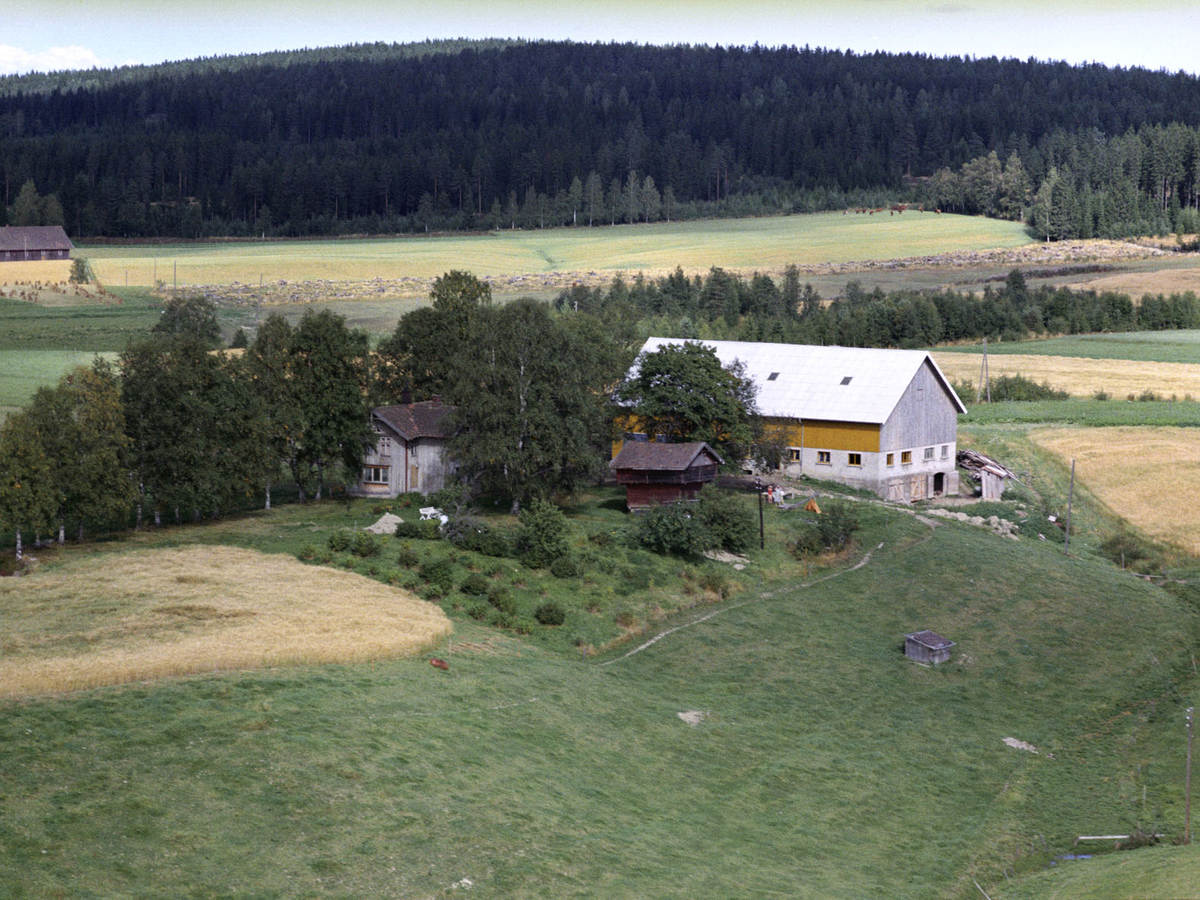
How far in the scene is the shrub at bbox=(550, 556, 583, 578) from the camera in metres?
58.3

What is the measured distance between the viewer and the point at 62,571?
53406 millimetres

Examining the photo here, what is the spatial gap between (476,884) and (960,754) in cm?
2159

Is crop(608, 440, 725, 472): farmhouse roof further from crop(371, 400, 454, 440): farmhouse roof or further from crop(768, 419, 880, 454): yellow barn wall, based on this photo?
crop(371, 400, 454, 440): farmhouse roof

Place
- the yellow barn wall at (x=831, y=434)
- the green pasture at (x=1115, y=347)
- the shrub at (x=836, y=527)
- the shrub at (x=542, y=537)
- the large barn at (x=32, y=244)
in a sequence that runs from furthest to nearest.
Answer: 1. the large barn at (x=32, y=244)
2. the green pasture at (x=1115, y=347)
3. the yellow barn wall at (x=831, y=434)
4. the shrub at (x=836, y=527)
5. the shrub at (x=542, y=537)

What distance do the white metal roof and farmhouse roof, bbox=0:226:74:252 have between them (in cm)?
11728

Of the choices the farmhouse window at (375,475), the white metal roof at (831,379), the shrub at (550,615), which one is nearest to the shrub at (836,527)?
the white metal roof at (831,379)

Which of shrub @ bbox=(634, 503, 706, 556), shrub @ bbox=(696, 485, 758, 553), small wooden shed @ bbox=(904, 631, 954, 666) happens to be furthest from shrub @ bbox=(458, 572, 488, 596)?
small wooden shed @ bbox=(904, 631, 954, 666)

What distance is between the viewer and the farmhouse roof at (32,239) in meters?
170

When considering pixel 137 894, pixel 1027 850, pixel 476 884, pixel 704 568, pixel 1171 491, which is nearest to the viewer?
pixel 137 894

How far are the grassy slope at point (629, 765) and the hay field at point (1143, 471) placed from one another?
1830 centimetres

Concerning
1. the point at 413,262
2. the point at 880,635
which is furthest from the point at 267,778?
the point at 413,262

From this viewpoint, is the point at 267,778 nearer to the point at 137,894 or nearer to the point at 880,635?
the point at 137,894

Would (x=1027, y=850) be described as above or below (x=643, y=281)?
below

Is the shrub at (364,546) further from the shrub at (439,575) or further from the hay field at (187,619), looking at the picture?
the shrub at (439,575)
